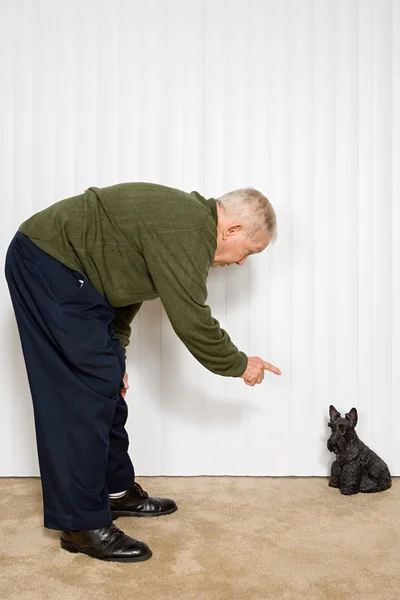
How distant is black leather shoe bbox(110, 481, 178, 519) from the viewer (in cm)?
213

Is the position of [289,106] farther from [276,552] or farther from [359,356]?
[276,552]

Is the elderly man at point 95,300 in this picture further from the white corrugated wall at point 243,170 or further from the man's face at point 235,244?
the white corrugated wall at point 243,170

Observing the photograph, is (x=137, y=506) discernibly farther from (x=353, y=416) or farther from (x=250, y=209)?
(x=250, y=209)

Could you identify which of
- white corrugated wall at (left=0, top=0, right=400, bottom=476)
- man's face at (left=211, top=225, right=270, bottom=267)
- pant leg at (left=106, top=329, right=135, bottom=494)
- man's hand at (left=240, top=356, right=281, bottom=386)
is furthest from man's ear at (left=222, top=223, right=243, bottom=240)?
white corrugated wall at (left=0, top=0, right=400, bottom=476)

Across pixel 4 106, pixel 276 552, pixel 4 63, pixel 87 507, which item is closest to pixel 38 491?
pixel 87 507

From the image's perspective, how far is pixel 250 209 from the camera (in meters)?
1.87

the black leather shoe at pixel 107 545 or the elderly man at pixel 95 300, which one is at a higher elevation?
the elderly man at pixel 95 300

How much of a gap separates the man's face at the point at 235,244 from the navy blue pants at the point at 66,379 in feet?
1.20

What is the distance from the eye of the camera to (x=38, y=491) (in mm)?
2416

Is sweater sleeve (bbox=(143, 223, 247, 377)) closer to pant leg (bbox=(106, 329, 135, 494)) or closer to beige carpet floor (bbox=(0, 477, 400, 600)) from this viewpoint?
pant leg (bbox=(106, 329, 135, 494))

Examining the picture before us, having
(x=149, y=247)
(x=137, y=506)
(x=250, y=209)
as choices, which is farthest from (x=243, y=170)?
(x=137, y=506)

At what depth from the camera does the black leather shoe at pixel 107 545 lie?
177cm

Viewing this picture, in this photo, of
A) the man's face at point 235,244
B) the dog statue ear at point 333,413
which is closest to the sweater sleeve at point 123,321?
the man's face at point 235,244

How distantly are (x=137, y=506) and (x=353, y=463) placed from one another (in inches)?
31.3
